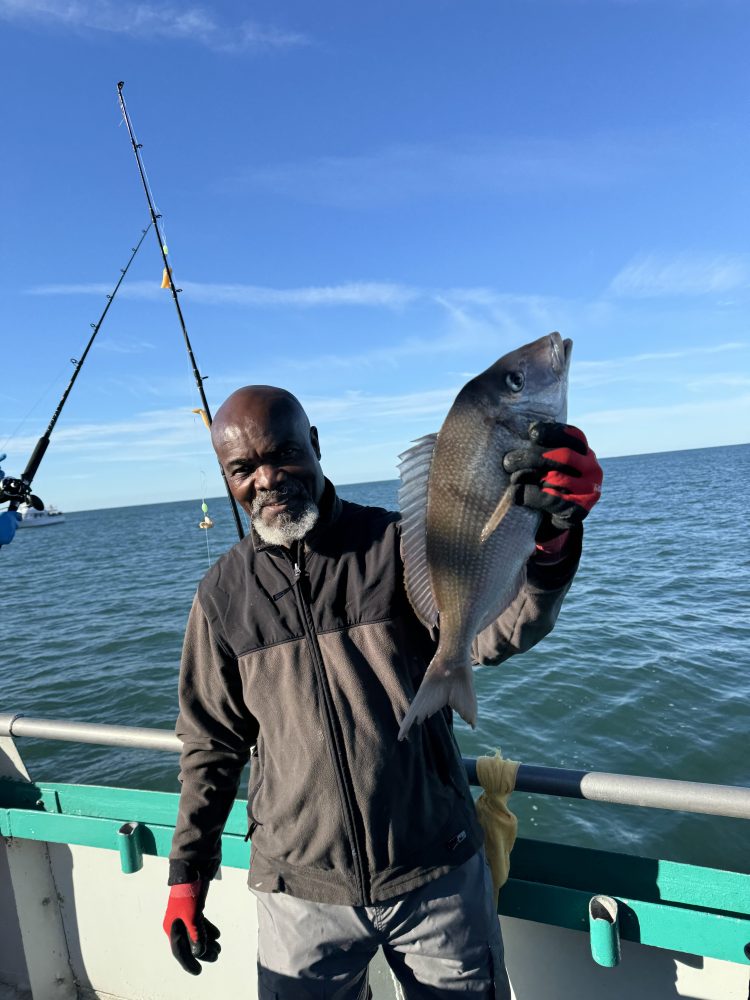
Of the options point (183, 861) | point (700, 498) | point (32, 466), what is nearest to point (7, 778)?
point (183, 861)

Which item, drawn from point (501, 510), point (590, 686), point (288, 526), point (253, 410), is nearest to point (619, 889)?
point (501, 510)

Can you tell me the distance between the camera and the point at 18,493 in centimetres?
458

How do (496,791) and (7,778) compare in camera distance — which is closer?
(496,791)

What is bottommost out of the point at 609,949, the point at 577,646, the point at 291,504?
the point at 577,646

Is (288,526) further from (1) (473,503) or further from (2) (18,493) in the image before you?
(2) (18,493)

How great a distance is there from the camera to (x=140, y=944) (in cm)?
336

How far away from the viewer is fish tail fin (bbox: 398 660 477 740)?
1783 millimetres

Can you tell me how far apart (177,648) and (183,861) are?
483 inches

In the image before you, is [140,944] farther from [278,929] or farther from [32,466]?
[32,466]

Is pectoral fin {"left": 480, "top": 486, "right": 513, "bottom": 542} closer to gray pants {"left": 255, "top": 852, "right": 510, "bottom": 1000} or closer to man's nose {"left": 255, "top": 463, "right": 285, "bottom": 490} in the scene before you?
man's nose {"left": 255, "top": 463, "right": 285, "bottom": 490}

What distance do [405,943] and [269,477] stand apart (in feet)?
5.50

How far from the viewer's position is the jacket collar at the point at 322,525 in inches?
88.0

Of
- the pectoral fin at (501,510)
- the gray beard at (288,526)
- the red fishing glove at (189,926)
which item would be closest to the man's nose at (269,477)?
the gray beard at (288,526)

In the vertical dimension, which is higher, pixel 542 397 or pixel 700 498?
pixel 542 397
